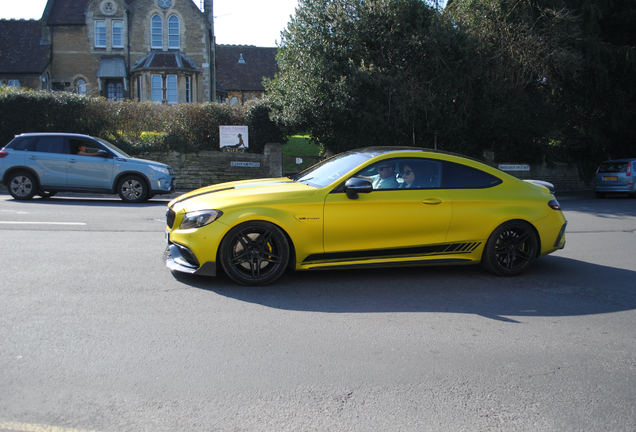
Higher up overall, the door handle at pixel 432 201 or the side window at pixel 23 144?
the side window at pixel 23 144

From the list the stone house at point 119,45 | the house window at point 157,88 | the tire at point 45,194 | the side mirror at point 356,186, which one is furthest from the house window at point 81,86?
the side mirror at point 356,186

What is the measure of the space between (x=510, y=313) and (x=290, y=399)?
272 centimetres

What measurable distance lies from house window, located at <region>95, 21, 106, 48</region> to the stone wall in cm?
2284

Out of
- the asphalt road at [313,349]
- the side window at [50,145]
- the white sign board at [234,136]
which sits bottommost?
the asphalt road at [313,349]

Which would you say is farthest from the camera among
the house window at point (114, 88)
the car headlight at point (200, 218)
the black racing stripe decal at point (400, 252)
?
the house window at point (114, 88)

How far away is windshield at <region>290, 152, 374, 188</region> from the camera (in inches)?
238

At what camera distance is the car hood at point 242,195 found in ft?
18.2

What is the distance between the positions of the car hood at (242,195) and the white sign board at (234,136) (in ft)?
44.3

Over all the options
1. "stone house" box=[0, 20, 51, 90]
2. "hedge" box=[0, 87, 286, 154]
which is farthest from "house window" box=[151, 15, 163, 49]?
"hedge" box=[0, 87, 286, 154]

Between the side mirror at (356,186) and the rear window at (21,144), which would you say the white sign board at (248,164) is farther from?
the side mirror at (356,186)

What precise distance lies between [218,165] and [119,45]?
76.6 feet

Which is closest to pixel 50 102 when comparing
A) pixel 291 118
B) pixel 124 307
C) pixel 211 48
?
pixel 291 118

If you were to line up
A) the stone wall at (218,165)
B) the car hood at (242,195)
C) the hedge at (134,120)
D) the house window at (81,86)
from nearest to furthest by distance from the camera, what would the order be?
the car hood at (242,195), the hedge at (134,120), the stone wall at (218,165), the house window at (81,86)

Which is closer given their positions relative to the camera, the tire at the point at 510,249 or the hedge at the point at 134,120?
the tire at the point at 510,249
